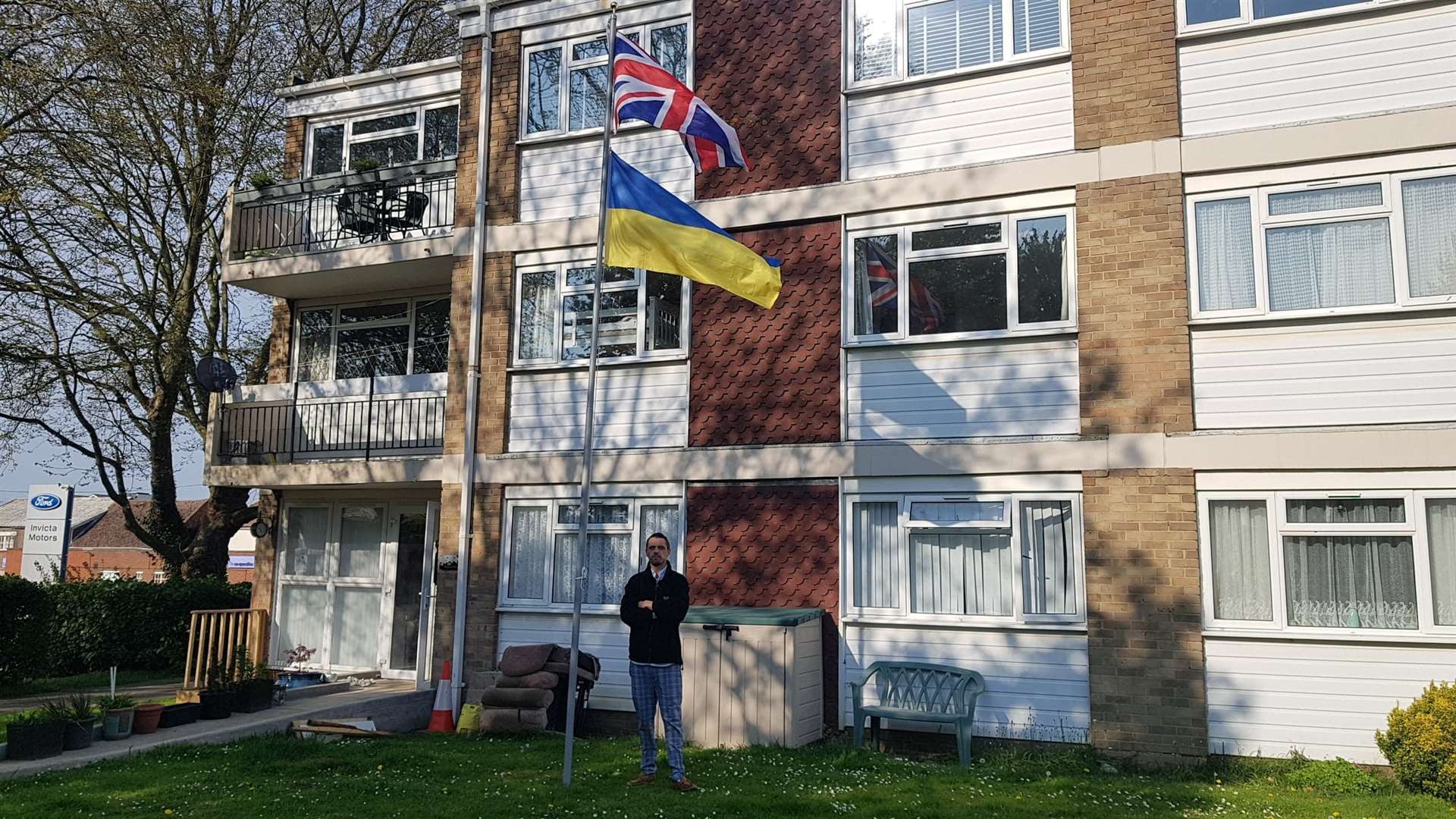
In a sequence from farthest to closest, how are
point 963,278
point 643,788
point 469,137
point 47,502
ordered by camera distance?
point 47,502
point 469,137
point 963,278
point 643,788

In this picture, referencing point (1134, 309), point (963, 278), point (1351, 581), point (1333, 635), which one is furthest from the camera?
point (963, 278)

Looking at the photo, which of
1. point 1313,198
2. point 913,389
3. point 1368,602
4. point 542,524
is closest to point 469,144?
point 542,524

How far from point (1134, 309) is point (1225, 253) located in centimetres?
94

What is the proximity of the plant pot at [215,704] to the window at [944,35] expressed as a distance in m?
9.54

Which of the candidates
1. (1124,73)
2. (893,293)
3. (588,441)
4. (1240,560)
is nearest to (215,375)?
(588,441)

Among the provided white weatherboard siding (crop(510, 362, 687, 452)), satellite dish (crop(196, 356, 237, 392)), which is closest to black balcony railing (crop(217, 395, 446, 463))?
satellite dish (crop(196, 356, 237, 392))

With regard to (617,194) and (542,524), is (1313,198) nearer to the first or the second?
(617,194)

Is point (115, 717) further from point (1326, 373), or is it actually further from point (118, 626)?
point (1326, 373)

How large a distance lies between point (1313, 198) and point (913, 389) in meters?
3.96

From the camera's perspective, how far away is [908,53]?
39.0 ft

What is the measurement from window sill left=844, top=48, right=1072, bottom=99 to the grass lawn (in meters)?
6.61

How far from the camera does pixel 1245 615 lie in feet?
32.0

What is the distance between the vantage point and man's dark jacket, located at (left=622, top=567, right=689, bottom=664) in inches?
341

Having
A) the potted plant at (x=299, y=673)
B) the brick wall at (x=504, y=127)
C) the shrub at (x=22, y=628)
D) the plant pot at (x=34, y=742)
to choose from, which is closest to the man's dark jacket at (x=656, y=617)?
the plant pot at (x=34, y=742)
